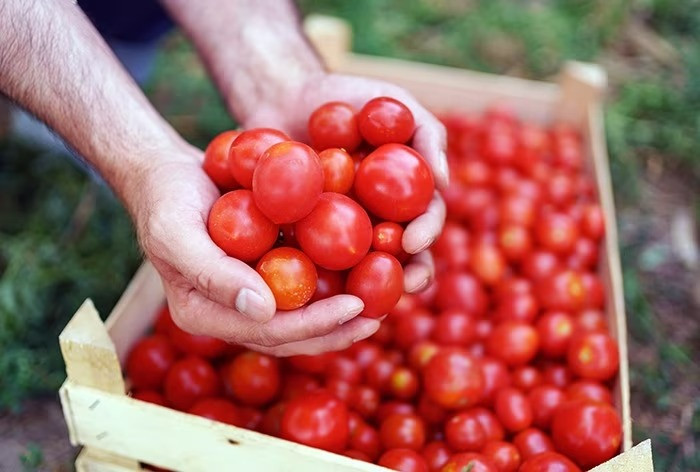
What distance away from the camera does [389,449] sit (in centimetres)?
206

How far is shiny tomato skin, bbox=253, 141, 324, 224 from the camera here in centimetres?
158

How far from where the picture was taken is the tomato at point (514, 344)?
234cm

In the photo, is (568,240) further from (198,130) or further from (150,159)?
(198,130)

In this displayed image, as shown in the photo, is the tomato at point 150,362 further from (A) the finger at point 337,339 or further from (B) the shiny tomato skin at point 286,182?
(B) the shiny tomato skin at point 286,182

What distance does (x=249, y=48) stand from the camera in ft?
8.37

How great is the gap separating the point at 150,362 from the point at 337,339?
0.69 meters

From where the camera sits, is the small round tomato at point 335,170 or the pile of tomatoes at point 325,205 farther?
the small round tomato at point 335,170

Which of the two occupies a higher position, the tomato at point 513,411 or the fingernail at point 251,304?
the fingernail at point 251,304

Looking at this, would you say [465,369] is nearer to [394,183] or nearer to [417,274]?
[417,274]

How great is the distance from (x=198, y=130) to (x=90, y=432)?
6.65 feet

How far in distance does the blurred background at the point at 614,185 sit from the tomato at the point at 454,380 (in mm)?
791

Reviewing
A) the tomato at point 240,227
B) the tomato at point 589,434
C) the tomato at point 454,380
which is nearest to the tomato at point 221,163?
the tomato at point 240,227

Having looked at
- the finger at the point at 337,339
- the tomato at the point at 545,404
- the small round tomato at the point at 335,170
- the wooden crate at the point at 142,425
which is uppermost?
the small round tomato at the point at 335,170

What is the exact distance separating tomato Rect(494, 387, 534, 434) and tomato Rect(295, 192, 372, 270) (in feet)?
2.38
